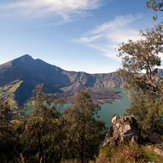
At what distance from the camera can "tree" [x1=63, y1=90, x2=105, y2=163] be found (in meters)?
20.7

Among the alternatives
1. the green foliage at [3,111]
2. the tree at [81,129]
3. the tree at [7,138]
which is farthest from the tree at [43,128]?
the green foliage at [3,111]

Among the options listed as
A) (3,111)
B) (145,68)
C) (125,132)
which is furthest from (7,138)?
(145,68)

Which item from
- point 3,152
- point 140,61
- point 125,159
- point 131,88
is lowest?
point 3,152

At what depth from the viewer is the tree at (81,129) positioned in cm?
2069

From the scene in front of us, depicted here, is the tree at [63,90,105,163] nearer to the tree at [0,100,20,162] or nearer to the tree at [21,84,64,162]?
the tree at [21,84,64,162]

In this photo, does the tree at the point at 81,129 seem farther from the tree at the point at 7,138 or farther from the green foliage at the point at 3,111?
the green foliage at the point at 3,111

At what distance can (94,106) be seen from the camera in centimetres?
2200

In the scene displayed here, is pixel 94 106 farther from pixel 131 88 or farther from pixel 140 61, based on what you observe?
pixel 140 61

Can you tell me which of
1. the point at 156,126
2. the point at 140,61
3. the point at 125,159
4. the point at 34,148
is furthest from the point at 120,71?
the point at 34,148

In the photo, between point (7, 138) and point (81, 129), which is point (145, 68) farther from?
point (7, 138)

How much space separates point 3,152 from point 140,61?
101 ft

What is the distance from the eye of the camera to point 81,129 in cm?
2062

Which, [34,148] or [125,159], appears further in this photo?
[34,148]

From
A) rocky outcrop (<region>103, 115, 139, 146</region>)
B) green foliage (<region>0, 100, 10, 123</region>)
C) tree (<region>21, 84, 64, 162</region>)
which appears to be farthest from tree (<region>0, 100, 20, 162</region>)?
rocky outcrop (<region>103, 115, 139, 146</region>)
